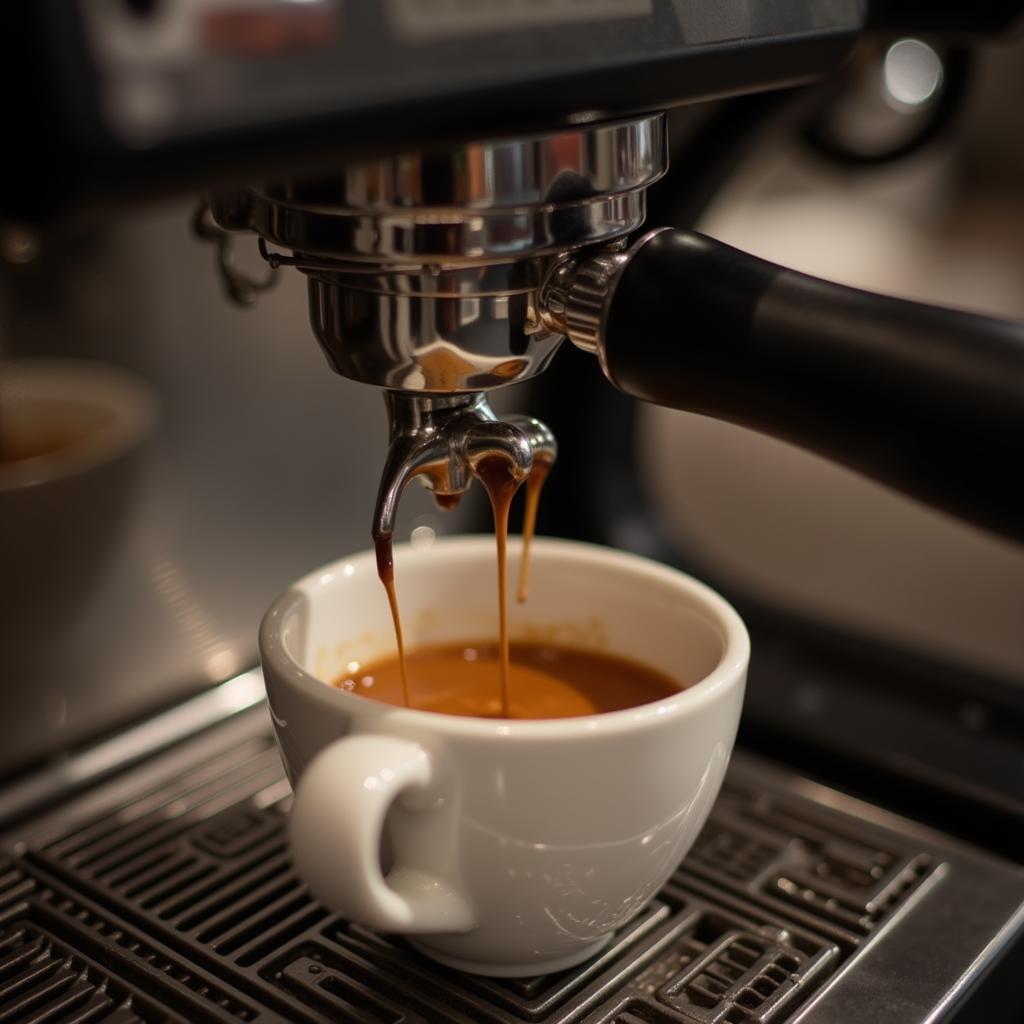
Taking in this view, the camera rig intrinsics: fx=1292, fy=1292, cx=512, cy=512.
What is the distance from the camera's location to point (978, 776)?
0.43 metres

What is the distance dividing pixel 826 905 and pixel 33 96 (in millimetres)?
301

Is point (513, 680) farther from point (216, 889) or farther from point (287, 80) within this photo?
point (287, 80)

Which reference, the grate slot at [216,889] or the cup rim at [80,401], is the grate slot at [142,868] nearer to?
the grate slot at [216,889]

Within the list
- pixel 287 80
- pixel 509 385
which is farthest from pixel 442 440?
pixel 287 80

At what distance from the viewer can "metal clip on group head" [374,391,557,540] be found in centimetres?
30

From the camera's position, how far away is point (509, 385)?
0.99ft

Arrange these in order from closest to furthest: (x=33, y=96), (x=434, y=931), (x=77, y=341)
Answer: (x=33, y=96) → (x=434, y=931) → (x=77, y=341)

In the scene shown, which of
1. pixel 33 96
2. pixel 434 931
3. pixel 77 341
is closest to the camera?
pixel 33 96

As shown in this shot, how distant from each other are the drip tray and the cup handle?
40 millimetres

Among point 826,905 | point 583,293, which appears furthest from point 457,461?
point 826,905

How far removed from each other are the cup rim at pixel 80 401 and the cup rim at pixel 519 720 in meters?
0.11

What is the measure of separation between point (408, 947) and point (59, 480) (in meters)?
0.19

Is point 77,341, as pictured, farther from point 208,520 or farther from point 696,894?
point 696,894

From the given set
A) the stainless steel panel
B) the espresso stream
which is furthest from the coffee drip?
the stainless steel panel
